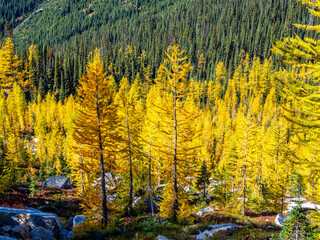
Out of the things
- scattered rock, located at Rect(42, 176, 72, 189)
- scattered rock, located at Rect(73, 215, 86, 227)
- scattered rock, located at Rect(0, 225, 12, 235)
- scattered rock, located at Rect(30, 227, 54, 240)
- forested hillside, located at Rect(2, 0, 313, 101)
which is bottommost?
scattered rock, located at Rect(42, 176, 72, 189)

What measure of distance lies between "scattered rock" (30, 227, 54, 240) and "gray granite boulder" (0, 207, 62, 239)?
0.52 metres

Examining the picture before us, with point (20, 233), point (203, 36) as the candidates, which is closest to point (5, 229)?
point (20, 233)

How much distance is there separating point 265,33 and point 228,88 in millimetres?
77863

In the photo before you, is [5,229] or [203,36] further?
[203,36]

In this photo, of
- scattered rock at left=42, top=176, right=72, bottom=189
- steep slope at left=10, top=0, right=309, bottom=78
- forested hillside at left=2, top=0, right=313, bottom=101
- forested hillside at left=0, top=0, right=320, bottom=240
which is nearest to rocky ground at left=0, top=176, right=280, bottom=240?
forested hillside at left=0, top=0, right=320, bottom=240

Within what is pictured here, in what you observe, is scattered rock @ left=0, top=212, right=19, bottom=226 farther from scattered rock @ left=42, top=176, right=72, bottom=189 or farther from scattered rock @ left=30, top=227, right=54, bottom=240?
scattered rock @ left=42, top=176, right=72, bottom=189

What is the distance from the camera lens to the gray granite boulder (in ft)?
35.0

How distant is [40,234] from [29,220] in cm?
130

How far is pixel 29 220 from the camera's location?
11.3 metres

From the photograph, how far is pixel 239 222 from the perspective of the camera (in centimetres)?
1620

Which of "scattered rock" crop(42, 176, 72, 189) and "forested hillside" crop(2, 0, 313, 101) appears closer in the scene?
"scattered rock" crop(42, 176, 72, 189)

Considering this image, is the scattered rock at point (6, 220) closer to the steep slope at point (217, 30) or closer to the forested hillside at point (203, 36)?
the forested hillside at point (203, 36)

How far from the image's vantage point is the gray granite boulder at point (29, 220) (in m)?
10.7

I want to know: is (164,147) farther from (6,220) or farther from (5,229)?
(6,220)
